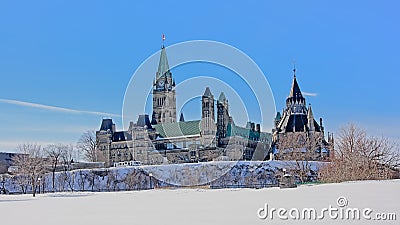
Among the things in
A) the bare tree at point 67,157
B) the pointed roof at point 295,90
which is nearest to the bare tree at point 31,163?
the bare tree at point 67,157

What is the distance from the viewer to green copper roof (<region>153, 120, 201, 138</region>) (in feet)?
285

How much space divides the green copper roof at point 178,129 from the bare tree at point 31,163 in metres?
26.5

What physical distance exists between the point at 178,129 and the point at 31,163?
120 feet

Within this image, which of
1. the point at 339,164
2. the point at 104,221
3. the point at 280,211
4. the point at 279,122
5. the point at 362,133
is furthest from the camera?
the point at 279,122

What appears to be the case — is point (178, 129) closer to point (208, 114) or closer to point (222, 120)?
point (208, 114)

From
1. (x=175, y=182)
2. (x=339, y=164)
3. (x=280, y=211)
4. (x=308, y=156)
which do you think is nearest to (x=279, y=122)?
(x=308, y=156)

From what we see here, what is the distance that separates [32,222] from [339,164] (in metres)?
31.0

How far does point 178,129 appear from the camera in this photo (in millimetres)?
90500

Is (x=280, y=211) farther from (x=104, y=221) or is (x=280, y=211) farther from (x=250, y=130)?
(x=250, y=130)

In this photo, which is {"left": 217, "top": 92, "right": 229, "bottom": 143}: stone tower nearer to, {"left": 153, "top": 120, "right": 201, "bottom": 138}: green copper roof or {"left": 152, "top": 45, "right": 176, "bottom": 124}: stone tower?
{"left": 153, "top": 120, "right": 201, "bottom": 138}: green copper roof

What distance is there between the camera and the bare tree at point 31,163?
5480 cm

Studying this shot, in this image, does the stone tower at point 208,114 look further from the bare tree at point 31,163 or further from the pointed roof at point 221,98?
the bare tree at point 31,163

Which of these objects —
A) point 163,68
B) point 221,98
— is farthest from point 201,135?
point 163,68

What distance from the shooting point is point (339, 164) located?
1560 inches
